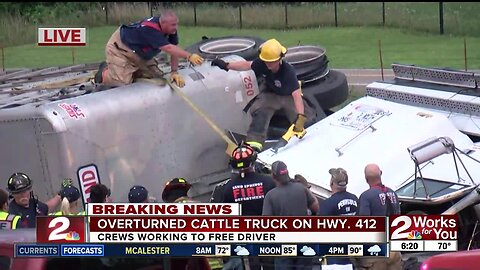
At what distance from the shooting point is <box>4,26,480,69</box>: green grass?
28.7 metres

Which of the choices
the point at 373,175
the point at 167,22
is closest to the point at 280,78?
the point at 167,22

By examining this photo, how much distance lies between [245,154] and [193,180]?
2.93m

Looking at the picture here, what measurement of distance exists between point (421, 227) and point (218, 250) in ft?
3.79

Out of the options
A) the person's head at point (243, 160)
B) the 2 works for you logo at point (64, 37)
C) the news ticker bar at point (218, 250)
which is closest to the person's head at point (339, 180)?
the person's head at point (243, 160)

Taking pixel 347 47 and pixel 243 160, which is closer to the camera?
pixel 243 160

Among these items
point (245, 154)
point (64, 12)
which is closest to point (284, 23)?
point (64, 12)

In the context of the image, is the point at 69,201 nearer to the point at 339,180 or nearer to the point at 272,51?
the point at 339,180

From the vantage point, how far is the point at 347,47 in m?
31.9

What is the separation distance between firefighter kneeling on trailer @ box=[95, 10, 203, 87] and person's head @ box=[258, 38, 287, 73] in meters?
0.72

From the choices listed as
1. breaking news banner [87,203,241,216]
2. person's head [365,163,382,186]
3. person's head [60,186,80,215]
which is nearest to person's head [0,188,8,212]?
person's head [60,186,80,215]

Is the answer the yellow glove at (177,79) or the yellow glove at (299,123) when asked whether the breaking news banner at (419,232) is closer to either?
the yellow glove at (299,123)

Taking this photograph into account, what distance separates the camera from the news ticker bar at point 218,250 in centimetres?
646

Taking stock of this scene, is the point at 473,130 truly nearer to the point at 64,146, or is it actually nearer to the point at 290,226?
the point at 64,146

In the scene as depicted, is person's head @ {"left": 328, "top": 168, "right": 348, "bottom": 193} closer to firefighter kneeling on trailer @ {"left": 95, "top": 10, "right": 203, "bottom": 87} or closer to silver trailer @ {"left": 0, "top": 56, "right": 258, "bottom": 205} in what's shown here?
silver trailer @ {"left": 0, "top": 56, "right": 258, "bottom": 205}
